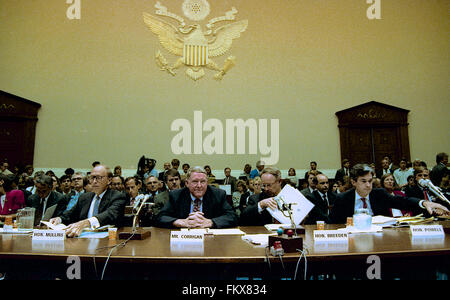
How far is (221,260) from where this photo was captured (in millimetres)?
1604

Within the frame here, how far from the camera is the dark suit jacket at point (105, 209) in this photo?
8.93 ft

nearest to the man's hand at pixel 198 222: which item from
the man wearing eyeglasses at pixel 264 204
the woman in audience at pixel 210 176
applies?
the man wearing eyeglasses at pixel 264 204

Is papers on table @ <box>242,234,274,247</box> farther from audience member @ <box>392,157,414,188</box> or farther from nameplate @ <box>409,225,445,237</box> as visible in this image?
audience member @ <box>392,157,414,188</box>

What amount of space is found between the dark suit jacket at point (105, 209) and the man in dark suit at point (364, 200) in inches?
74.4

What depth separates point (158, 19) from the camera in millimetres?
9836

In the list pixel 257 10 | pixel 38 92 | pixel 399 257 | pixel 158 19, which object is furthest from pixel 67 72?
pixel 399 257

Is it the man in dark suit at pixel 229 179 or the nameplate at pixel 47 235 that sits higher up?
the man in dark suit at pixel 229 179

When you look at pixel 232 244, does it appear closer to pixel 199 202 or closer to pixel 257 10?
pixel 199 202

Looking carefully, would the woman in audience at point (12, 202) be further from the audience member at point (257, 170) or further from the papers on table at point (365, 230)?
the audience member at point (257, 170)

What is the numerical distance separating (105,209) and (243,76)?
7.69 meters

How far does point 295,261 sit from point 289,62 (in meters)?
9.08

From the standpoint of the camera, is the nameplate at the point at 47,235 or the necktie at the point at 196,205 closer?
the nameplate at the point at 47,235

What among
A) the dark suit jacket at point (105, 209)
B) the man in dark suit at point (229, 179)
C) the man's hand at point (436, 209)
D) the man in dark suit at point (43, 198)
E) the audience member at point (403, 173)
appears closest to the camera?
the man's hand at point (436, 209)

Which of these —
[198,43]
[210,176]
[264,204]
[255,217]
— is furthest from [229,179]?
[264,204]
